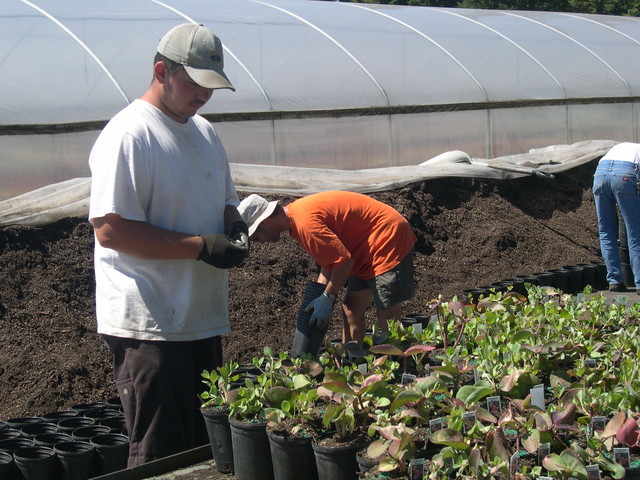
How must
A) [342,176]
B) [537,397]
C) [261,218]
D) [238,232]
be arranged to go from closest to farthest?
[537,397] → [238,232] → [261,218] → [342,176]

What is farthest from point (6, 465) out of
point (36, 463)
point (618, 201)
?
point (618, 201)

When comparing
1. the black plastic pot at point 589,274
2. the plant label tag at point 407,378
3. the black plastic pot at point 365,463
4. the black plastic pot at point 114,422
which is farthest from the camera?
the black plastic pot at point 589,274

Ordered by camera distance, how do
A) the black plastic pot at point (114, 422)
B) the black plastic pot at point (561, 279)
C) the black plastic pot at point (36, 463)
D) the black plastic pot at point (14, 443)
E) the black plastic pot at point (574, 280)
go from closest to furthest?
the black plastic pot at point (36, 463) → the black plastic pot at point (14, 443) → the black plastic pot at point (114, 422) → the black plastic pot at point (561, 279) → the black plastic pot at point (574, 280)

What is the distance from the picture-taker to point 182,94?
2.90 meters

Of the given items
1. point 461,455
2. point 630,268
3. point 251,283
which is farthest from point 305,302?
point 630,268

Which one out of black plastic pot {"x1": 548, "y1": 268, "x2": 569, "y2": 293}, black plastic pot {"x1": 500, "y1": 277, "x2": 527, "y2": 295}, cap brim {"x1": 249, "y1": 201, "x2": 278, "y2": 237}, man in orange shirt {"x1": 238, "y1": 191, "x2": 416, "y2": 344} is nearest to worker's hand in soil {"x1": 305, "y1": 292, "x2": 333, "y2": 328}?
man in orange shirt {"x1": 238, "y1": 191, "x2": 416, "y2": 344}

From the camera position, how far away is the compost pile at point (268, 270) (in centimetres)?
529

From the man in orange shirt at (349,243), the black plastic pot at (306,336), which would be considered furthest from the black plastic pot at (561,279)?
the black plastic pot at (306,336)

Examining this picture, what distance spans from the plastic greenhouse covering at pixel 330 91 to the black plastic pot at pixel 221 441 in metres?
4.15

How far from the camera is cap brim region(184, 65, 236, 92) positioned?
2814 millimetres

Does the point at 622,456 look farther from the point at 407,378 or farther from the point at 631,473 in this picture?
the point at 407,378

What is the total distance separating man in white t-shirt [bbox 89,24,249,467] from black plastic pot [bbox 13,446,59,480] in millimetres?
750

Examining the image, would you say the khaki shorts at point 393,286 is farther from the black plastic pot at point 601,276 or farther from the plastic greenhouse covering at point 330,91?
the black plastic pot at point 601,276

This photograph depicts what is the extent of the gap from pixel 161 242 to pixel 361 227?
2.19 meters
